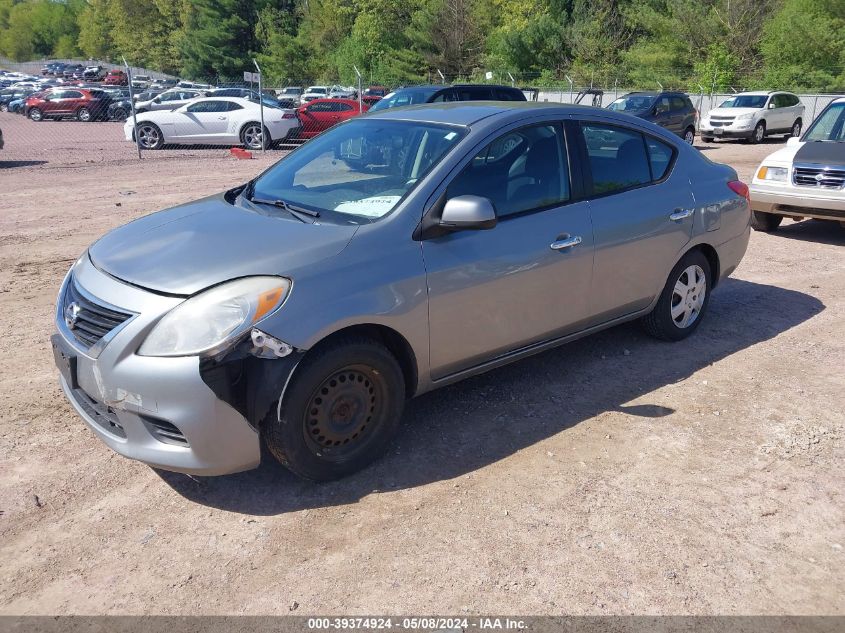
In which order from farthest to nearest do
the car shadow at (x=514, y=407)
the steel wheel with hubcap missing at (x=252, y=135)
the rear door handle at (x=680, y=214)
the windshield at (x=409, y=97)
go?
the steel wheel with hubcap missing at (x=252, y=135), the windshield at (x=409, y=97), the rear door handle at (x=680, y=214), the car shadow at (x=514, y=407)

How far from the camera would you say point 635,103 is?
21.1m

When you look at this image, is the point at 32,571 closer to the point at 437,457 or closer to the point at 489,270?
the point at 437,457

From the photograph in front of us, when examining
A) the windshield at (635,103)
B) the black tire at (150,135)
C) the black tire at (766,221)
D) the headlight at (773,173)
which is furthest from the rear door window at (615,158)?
the black tire at (150,135)

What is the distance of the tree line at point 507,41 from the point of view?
3947 centimetres

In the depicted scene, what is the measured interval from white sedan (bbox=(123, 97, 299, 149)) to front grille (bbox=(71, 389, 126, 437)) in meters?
17.3

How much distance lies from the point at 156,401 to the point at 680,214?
3748 mm

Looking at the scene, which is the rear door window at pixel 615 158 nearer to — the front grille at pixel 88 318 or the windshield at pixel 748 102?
the front grille at pixel 88 318

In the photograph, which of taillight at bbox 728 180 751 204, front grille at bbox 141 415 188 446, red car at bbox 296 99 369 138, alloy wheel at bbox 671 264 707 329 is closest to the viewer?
front grille at bbox 141 415 188 446

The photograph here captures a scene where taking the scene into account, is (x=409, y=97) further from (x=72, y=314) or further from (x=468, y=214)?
(x=72, y=314)

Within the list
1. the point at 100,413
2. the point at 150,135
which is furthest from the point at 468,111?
the point at 150,135

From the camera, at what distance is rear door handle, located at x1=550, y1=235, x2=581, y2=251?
4361 millimetres

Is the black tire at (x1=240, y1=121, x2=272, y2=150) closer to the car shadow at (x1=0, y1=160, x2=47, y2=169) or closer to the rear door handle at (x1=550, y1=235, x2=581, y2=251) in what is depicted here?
the car shadow at (x1=0, y1=160, x2=47, y2=169)

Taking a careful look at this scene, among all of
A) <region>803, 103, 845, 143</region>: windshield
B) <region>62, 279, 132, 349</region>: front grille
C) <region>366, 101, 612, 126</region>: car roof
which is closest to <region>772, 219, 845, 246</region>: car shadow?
<region>803, 103, 845, 143</region>: windshield

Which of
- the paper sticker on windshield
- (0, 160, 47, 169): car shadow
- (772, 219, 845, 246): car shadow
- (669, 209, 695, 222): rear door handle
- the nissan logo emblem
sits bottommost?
(0, 160, 47, 169): car shadow
